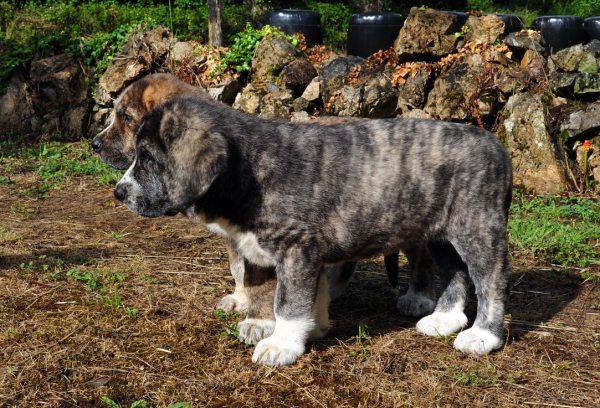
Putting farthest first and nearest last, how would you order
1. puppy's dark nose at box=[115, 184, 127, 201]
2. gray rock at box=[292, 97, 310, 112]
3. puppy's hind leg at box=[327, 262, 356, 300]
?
gray rock at box=[292, 97, 310, 112] → puppy's hind leg at box=[327, 262, 356, 300] → puppy's dark nose at box=[115, 184, 127, 201]

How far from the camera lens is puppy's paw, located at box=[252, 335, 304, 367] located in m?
4.55

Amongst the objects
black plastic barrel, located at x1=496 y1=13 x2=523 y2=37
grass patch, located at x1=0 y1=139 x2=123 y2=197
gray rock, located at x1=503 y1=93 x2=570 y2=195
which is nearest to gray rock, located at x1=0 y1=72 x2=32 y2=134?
grass patch, located at x1=0 y1=139 x2=123 y2=197

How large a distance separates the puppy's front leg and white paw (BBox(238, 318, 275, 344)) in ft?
0.73

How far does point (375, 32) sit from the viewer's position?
10945 mm

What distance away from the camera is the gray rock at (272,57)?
11180 mm

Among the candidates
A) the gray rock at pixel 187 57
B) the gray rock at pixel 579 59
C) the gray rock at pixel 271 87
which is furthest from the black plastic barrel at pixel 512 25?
the gray rock at pixel 187 57

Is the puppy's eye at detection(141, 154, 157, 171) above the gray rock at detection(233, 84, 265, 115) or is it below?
above

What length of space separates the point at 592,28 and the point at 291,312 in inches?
350

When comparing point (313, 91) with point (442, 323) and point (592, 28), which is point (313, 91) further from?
point (442, 323)

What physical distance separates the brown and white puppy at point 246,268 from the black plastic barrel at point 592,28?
7110 mm

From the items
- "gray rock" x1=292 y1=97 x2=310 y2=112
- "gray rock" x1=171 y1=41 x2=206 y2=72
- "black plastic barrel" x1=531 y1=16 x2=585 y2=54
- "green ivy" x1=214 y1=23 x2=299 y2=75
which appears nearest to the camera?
"gray rock" x1=292 y1=97 x2=310 y2=112

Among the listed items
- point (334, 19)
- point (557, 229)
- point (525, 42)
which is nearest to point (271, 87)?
point (525, 42)

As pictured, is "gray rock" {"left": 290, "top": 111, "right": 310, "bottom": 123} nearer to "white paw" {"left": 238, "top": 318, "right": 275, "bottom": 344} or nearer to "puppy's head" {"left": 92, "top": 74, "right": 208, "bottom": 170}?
"puppy's head" {"left": 92, "top": 74, "right": 208, "bottom": 170}

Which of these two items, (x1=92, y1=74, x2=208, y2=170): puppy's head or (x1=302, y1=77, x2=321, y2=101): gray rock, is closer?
(x1=92, y1=74, x2=208, y2=170): puppy's head
